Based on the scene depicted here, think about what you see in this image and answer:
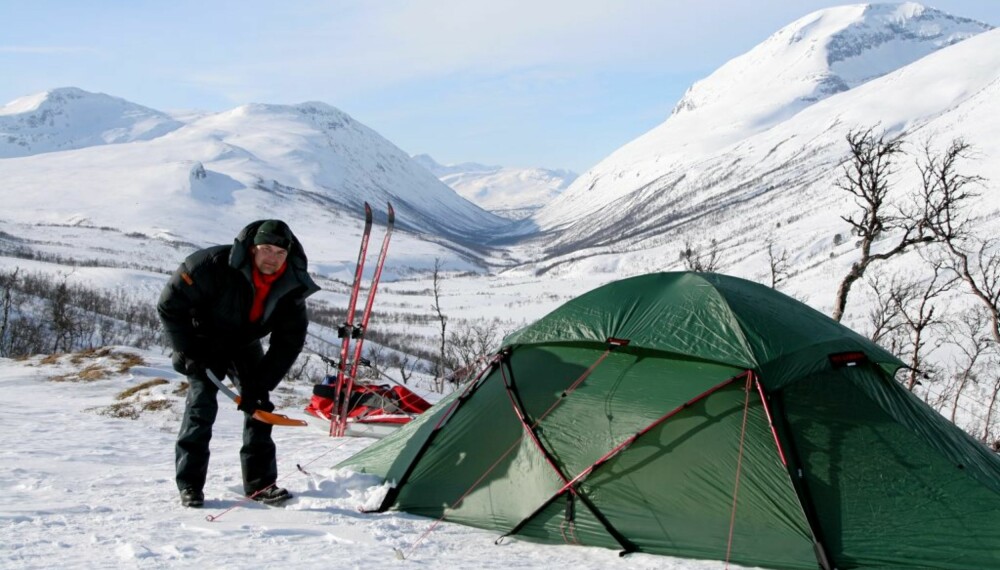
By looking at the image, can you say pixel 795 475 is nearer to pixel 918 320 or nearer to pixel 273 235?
pixel 273 235

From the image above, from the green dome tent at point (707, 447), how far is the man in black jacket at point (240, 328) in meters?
1.42

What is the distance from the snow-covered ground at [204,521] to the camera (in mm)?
4680

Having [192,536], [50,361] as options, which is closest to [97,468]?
[192,536]

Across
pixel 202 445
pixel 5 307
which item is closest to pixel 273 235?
pixel 202 445

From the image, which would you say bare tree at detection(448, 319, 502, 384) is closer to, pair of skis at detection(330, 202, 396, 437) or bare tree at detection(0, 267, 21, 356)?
pair of skis at detection(330, 202, 396, 437)

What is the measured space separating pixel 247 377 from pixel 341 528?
153cm

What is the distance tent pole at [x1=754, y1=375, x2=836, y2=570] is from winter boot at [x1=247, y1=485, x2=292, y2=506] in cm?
408

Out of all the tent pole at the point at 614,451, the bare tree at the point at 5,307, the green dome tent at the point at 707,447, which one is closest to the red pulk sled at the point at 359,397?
the green dome tent at the point at 707,447

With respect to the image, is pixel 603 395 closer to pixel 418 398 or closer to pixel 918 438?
pixel 918 438

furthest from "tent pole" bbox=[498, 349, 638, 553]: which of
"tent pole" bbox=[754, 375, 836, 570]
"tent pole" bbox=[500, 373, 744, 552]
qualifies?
"tent pole" bbox=[754, 375, 836, 570]

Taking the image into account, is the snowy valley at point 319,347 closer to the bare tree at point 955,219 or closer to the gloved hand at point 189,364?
the bare tree at point 955,219

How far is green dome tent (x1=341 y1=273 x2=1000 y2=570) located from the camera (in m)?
5.35

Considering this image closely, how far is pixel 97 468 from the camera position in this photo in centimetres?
725

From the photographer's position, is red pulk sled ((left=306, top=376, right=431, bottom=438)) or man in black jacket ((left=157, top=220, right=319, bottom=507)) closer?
man in black jacket ((left=157, top=220, right=319, bottom=507))
